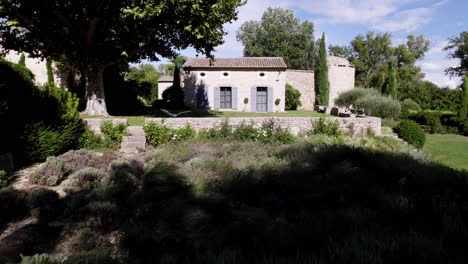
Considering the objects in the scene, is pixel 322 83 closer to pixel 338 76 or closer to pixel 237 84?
pixel 338 76

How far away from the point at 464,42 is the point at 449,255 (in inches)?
2047

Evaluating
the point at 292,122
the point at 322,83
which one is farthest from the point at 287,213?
the point at 322,83

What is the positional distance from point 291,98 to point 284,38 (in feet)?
66.0

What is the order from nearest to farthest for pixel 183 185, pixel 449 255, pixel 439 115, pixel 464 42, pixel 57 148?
pixel 449 255, pixel 183 185, pixel 57 148, pixel 439 115, pixel 464 42

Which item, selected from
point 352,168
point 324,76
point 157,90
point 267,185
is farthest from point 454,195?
point 157,90

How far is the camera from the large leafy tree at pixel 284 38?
42062mm

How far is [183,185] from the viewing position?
17.1 ft

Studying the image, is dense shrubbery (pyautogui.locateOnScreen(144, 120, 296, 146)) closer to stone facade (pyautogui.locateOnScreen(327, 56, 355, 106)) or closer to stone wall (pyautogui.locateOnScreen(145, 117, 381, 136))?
stone wall (pyautogui.locateOnScreen(145, 117, 381, 136))

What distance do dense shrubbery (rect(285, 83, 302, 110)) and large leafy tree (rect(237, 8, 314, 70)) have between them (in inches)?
683

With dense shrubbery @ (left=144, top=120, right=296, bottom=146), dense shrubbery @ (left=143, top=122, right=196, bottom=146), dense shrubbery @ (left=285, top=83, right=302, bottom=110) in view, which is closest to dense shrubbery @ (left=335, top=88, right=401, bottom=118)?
dense shrubbery @ (left=285, top=83, right=302, bottom=110)

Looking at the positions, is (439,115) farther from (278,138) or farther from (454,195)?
(454,195)

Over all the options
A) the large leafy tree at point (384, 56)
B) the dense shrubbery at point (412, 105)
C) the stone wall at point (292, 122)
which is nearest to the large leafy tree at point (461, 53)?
the large leafy tree at point (384, 56)

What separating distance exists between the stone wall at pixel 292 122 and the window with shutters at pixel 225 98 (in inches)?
487

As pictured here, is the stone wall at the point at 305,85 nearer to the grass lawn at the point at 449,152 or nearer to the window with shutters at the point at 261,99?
the window with shutters at the point at 261,99
